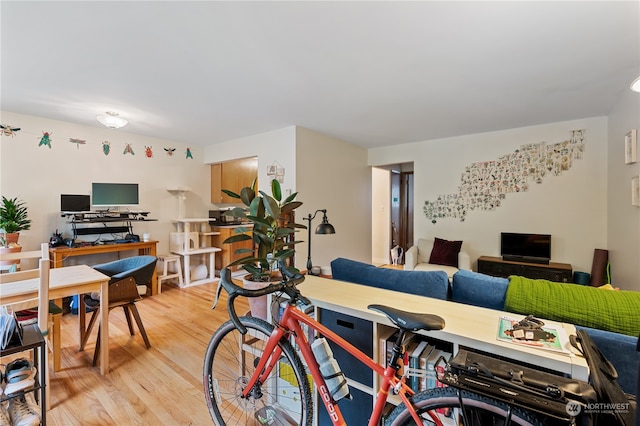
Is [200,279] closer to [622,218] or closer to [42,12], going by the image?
[42,12]

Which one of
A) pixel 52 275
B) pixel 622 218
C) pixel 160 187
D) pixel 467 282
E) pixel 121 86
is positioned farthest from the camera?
pixel 160 187

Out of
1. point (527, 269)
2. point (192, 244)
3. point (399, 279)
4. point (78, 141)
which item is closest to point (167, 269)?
point (192, 244)

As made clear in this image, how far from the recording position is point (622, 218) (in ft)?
9.64

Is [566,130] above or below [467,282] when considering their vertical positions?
above

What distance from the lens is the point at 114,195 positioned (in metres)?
4.07

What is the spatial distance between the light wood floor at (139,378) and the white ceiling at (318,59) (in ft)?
7.68

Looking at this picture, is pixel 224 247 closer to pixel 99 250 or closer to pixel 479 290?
pixel 99 250

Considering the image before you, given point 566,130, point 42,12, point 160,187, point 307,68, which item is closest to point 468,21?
point 307,68

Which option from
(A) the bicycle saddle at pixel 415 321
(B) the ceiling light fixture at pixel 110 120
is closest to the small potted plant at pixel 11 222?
(B) the ceiling light fixture at pixel 110 120

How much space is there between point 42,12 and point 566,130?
17.1ft

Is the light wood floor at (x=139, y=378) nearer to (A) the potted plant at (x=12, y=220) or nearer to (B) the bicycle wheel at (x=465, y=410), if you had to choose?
(A) the potted plant at (x=12, y=220)

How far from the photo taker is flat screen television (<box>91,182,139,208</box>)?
12.9 feet

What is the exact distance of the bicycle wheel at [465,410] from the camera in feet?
2.48

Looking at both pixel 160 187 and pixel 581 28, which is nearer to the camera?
pixel 581 28
